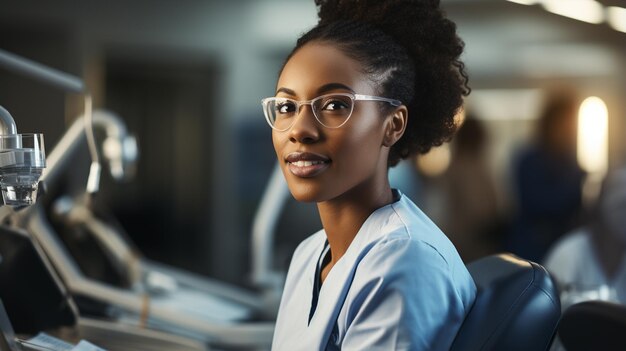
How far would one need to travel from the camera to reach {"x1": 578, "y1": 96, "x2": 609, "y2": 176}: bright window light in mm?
6594

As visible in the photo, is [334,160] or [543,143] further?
[543,143]

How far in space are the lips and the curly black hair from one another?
0.12 m

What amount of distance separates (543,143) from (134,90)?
388cm

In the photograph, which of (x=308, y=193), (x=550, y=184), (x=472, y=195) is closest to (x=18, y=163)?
(x=308, y=193)

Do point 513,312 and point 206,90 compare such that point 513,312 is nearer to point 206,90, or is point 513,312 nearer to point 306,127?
point 306,127

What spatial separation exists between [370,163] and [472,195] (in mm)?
2976

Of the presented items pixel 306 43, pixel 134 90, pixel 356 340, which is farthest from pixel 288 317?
pixel 134 90

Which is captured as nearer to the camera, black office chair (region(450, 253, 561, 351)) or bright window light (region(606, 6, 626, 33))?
black office chair (region(450, 253, 561, 351))

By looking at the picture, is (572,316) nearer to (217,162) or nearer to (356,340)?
(356,340)

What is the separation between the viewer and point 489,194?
392 cm

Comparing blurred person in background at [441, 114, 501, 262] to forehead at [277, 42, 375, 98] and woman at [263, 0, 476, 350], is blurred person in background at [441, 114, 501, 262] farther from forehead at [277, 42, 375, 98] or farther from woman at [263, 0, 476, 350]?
forehead at [277, 42, 375, 98]

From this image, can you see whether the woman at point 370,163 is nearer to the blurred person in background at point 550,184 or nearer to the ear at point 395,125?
the ear at point 395,125

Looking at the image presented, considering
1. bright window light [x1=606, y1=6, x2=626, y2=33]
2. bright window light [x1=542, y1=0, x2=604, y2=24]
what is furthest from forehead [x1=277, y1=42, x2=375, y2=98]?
bright window light [x1=606, y1=6, x2=626, y2=33]

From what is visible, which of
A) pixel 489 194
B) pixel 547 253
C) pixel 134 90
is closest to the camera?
pixel 547 253
